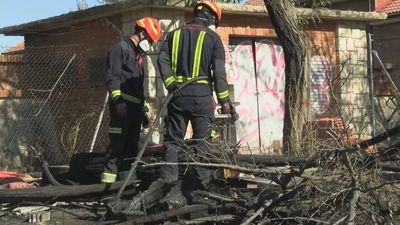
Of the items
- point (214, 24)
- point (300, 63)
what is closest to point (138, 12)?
point (300, 63)

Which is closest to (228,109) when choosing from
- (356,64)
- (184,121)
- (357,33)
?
(184,121)

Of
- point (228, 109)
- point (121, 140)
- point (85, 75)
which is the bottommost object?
point (121, 140)

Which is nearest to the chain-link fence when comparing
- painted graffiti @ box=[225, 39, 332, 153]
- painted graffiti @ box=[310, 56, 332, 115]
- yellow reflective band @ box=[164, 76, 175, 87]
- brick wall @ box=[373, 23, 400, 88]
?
painted graffiti @ box=[225, 39, 332, 153]

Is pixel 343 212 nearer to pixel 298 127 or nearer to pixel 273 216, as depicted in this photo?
pixel 273 216

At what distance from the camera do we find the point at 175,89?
6.21 m

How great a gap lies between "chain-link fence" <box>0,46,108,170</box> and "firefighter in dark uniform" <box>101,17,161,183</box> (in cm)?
392

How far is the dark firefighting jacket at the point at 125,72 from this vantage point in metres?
7.01

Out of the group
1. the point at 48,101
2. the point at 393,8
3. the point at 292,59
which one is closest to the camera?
the point at 292,59

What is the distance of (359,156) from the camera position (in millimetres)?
4613

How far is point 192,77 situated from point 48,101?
6269 mm

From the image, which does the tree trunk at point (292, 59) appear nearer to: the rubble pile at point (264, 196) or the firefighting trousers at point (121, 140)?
the firefighting trousers at point (121, 140)

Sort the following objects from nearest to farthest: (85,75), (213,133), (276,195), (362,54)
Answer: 1. (276,195)
2. (213,133)
3. (85,75)
4. (362,54)

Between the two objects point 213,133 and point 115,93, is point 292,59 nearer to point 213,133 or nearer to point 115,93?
point 213,133

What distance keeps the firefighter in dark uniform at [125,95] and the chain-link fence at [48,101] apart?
392 centimetres
